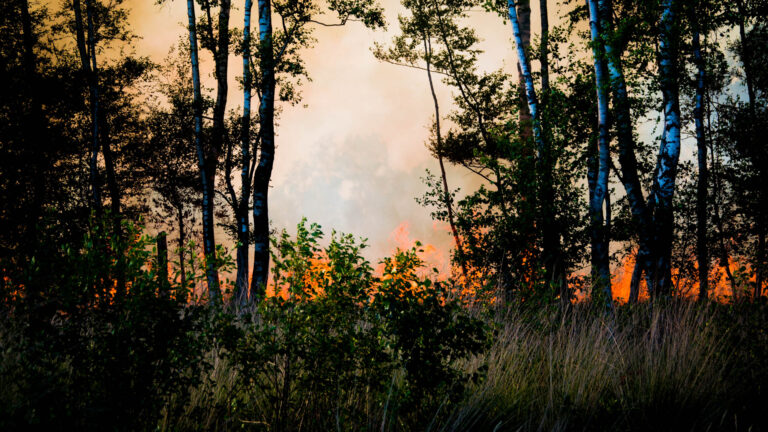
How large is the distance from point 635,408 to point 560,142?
6.34 meters

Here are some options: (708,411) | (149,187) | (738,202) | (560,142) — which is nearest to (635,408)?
(708,411)

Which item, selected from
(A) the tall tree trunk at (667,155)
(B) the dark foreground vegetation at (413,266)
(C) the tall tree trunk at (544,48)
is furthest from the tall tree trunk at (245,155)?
(A) the tall tree trunk at (667,155)

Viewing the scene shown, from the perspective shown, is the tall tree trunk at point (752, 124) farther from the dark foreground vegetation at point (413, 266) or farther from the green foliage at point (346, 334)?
the green foliage at point (346, 334)

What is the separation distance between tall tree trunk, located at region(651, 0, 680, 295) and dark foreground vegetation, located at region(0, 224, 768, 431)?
15.9 ft

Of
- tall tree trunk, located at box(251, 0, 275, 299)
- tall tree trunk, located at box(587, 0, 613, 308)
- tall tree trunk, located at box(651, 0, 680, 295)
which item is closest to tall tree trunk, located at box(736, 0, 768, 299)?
tall tree trunk, located at box(651, 0, 680, 295)

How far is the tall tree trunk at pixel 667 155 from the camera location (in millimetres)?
8906

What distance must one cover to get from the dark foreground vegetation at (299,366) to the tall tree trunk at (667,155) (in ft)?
15.9

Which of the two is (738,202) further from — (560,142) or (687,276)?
(560,142)

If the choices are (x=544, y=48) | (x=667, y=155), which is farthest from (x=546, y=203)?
(x=544, y=48)

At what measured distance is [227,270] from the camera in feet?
10.9

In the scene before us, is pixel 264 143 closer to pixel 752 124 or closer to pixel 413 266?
pixel 413 266

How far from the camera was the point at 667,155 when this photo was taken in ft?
30.1

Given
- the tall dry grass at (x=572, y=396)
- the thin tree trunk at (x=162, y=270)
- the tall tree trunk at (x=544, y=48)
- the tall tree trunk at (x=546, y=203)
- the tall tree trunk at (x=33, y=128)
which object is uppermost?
the tall tree trunk at (x=544, y=48)

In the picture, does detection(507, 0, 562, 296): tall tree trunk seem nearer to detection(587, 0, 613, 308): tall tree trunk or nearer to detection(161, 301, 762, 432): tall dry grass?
detection(587, 0, 613, 308): tall tree trunk
